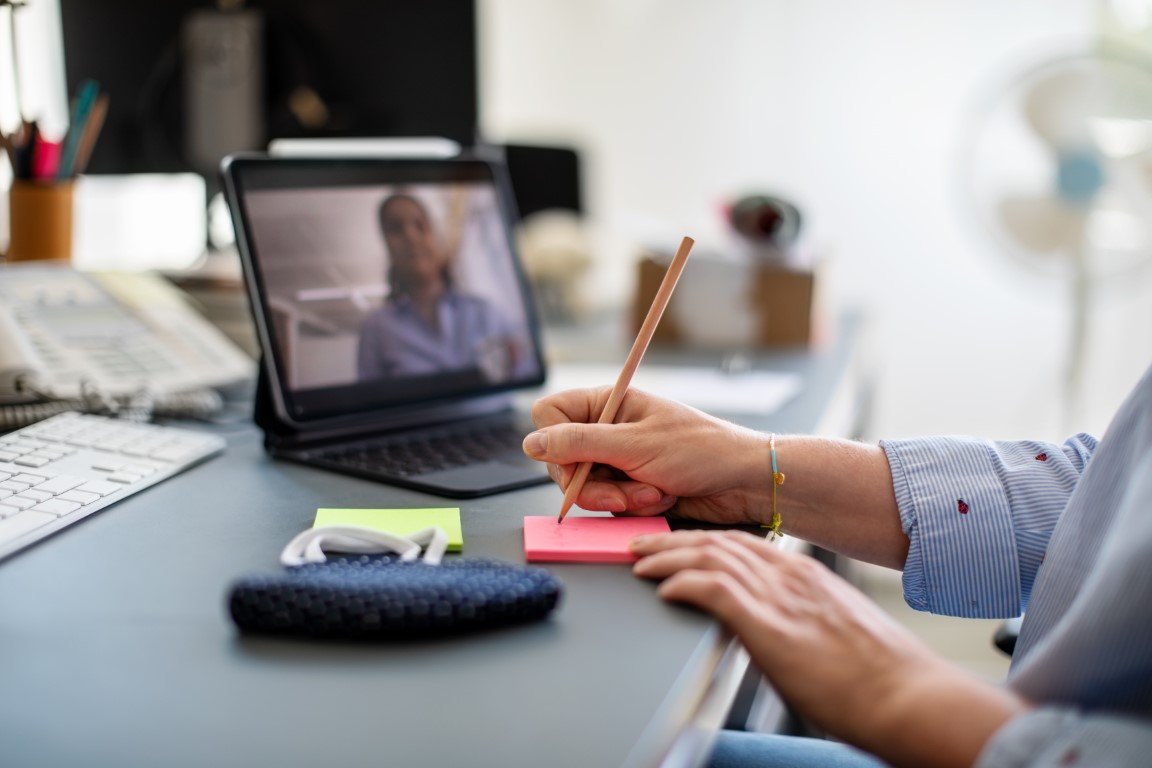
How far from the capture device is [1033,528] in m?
0.85

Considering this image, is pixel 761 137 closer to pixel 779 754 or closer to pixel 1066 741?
pixel 779 754

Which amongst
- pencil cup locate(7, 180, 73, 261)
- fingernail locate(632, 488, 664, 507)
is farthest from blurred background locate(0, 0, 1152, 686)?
fingernail locate(632, 488, 664, 507)

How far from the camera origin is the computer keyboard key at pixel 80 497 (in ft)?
2.54

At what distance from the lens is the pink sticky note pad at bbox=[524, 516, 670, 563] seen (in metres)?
0.71

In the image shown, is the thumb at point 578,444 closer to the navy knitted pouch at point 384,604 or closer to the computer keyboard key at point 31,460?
the navy knitted pouch at point 384,604

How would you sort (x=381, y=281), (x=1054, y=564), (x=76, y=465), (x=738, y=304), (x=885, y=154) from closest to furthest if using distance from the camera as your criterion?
(x=1054, y=564) → (x=76, y=465) → (x=381, y=281) → (x=738, y=304) → (x=885, y=154)

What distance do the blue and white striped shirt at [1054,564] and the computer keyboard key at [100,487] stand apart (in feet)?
1.93

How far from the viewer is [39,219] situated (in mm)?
1251

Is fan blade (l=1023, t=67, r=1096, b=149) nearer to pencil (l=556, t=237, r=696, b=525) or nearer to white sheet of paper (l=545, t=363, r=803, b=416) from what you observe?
white sheet of paper (l=545, t=363, r=803, b=416)

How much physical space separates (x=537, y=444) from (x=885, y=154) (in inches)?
87.1

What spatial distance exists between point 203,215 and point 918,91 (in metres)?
1.79

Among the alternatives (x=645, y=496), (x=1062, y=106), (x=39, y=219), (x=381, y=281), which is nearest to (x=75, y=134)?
(x=39, y=219)

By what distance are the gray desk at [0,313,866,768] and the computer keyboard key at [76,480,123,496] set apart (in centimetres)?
5

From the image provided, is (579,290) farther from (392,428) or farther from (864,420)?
(392,428)
